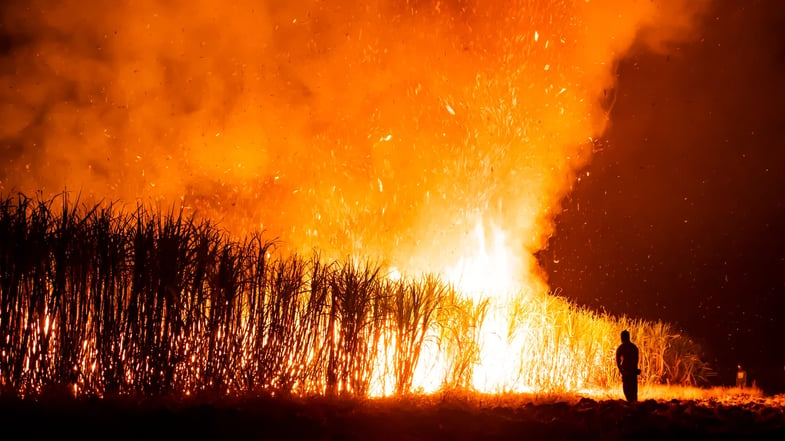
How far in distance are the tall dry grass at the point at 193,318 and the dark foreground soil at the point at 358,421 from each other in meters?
0.56

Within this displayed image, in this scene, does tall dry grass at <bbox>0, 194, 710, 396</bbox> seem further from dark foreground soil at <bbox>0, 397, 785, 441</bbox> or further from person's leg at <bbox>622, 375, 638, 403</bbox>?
person's leg at <bbox>622, 375, 638, 403</bbox>

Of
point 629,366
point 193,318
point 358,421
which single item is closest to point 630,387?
point 629,366

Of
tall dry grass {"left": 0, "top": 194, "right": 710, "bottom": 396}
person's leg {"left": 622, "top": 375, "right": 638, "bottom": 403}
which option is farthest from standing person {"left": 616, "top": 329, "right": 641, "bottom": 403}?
tall dry grass {"left": 0, "top": 194, "right": 710, "bottom": 396}

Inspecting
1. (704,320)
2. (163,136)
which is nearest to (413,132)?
(163,136)

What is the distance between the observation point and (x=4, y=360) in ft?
22.5

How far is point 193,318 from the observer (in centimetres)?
742

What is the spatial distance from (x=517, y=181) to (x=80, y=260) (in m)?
10.2

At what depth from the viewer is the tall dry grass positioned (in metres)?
6.95

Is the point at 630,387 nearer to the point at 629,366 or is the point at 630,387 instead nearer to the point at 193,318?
the point at 629,366

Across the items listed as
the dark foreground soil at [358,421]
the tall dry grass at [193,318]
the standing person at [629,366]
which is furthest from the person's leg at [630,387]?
the dark foreground soil at [358,421]

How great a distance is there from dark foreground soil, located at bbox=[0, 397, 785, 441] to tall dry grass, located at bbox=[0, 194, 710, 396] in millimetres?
565

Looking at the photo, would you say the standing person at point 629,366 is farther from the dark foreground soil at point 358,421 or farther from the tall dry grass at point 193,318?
the dark foreground soil at point 358,421

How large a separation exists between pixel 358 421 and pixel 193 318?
2.24 meters

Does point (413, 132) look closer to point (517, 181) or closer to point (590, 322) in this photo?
point (517, 181)
